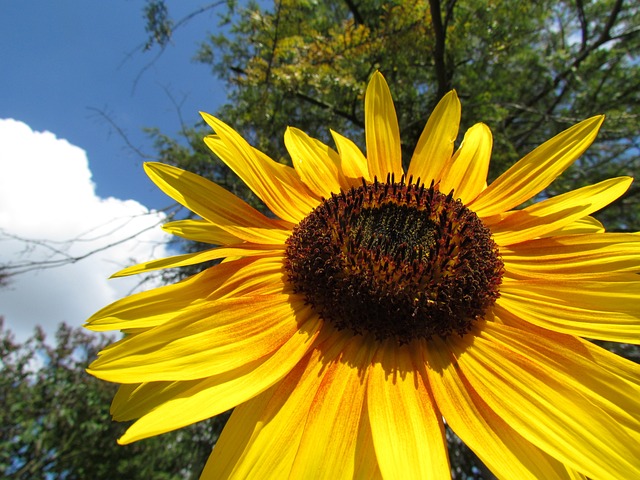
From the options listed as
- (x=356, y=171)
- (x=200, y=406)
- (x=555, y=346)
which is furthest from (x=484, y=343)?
(x=356, y=171)

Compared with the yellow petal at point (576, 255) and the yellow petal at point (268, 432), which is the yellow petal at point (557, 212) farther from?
the yellow petal at point (268, 432)

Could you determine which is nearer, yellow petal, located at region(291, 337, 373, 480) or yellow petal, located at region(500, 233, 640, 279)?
yellow petal, located at region(291, 337, 373, 480)

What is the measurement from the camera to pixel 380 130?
1.56 metres

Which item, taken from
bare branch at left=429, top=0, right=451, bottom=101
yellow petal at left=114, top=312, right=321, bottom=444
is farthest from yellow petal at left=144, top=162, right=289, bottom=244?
bare branch at left=429, top=0, right=451, bottom=101

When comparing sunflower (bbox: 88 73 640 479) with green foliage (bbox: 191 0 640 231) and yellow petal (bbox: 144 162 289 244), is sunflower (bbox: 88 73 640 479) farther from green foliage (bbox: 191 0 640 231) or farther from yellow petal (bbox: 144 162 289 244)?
green foliage (bbox: 191 0 640 231)

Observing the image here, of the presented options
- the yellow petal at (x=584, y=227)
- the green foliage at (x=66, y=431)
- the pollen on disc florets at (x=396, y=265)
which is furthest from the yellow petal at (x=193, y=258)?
the green foliage at (x=66, y=431)

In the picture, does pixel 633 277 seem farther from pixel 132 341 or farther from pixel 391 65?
pixel 391 65

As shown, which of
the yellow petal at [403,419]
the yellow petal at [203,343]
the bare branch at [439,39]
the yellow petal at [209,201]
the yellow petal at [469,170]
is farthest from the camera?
the bare branch at [439,39]

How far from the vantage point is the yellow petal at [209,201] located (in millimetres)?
1294

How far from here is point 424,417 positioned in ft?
2.97

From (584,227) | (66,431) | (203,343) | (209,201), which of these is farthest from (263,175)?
(66,431)

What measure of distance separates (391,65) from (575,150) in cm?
308

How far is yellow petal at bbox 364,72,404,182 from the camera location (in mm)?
1553

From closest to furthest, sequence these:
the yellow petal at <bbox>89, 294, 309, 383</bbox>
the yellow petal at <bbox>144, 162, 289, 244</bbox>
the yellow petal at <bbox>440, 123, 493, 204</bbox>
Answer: the yellow petal at <bbox>89, 294, 309, 383</bbox> < the yellow petal at <bbox>144, 162, 289, 244</bbox> < the yellow petal at <bbox>440, 123, 493, 204</bbox>
